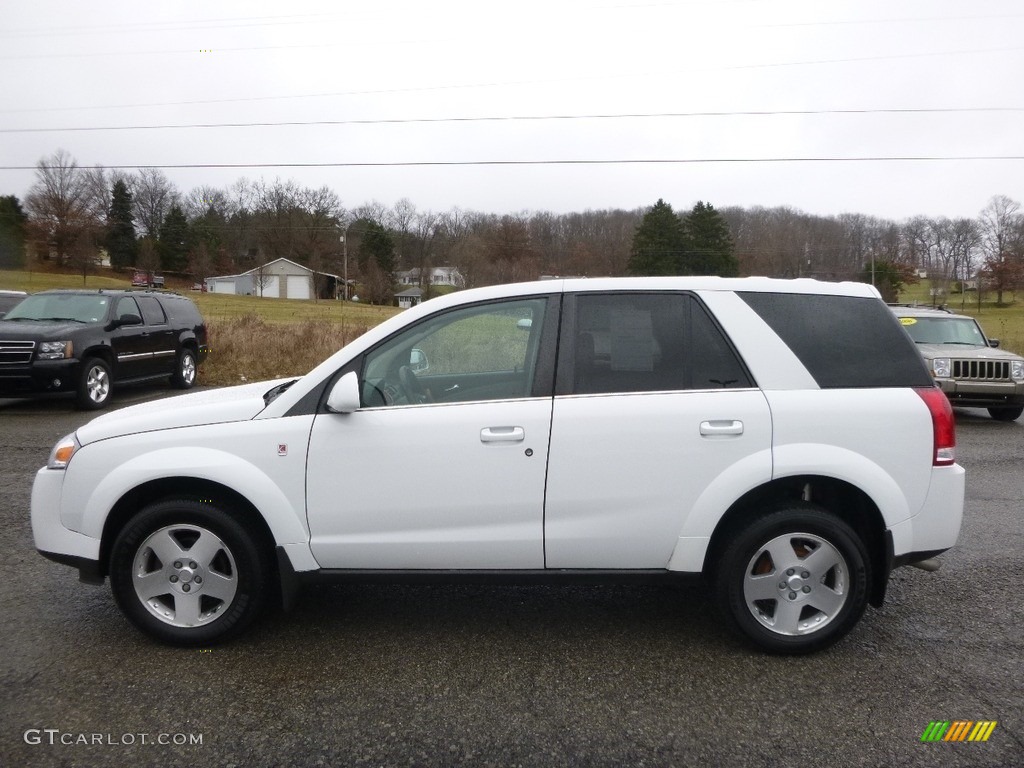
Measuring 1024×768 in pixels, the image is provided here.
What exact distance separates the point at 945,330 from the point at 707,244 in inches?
834

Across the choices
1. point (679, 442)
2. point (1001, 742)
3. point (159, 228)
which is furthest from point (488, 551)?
point (159, 228)

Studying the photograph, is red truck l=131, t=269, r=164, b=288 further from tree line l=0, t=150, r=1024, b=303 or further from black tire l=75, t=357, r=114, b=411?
black tire l=75, t=357, r=114, b=411

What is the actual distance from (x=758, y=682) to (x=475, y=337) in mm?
2112

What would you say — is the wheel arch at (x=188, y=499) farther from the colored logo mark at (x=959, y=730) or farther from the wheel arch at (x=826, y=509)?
the colored logo mark at (x=959, y=730)

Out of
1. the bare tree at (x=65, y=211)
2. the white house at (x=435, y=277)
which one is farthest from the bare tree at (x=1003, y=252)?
the bare tree at (x=65, y=211)

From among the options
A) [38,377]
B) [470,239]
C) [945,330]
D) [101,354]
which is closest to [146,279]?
[470,239]

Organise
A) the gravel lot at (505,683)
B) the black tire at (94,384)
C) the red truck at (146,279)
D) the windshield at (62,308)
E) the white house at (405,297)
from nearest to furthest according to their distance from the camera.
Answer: the gravel lot at (505,683) < the black tire at (94,384) < the windshield at (62,308) < the white house at (405,297) < the red truck at (146,279)

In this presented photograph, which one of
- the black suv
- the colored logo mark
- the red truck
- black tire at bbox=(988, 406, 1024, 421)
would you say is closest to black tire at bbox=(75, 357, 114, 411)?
the black suv

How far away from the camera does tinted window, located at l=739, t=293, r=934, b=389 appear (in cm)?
371

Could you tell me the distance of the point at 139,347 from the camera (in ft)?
44.5

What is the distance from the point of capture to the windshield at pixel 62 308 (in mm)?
12633

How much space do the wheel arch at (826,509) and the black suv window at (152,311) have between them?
1283 cm

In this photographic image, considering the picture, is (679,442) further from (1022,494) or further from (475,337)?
(1022,494)

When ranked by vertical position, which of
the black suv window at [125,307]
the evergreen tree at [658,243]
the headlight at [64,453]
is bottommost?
the headlight at [64,453]
